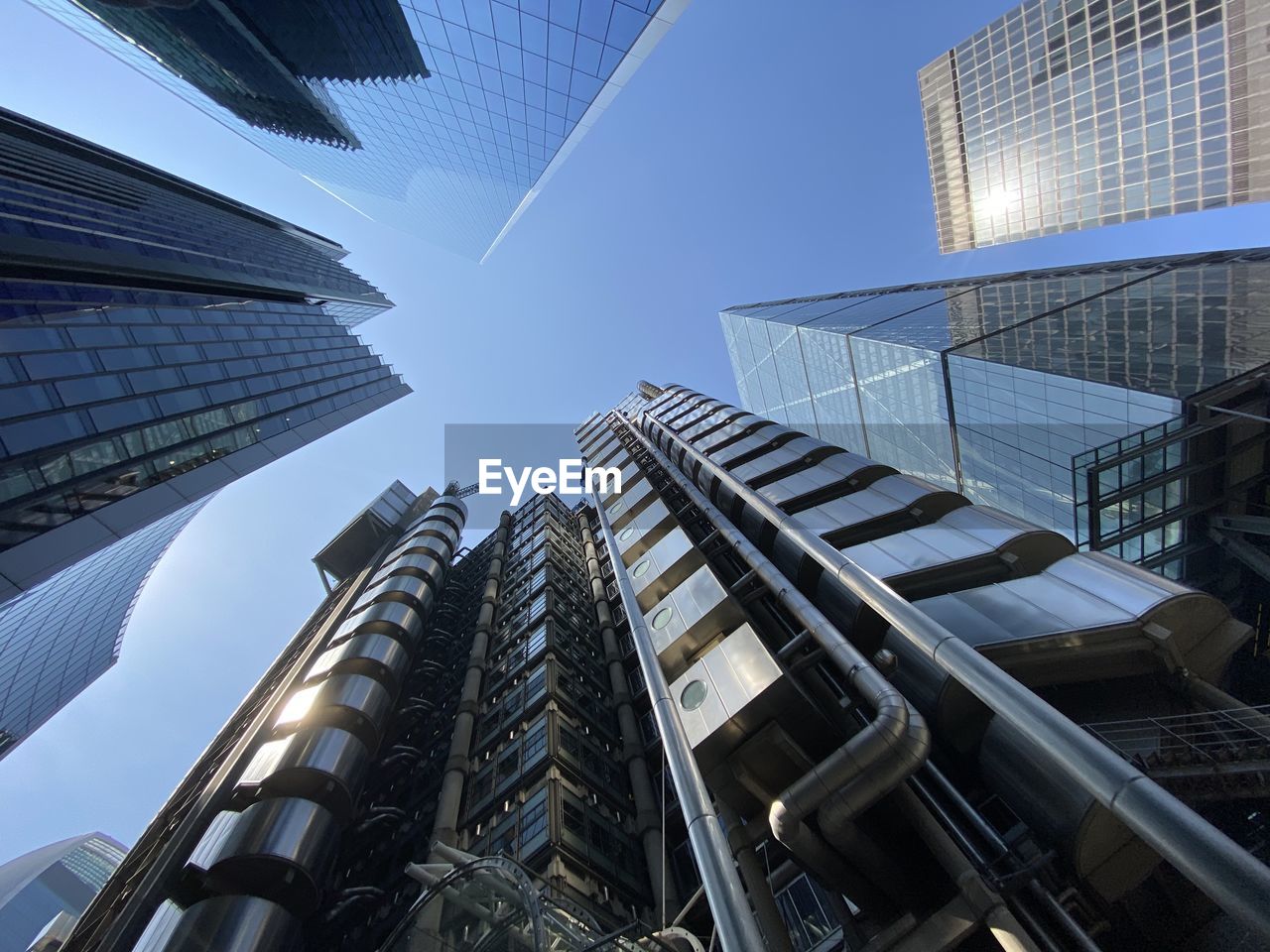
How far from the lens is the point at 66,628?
234 feet

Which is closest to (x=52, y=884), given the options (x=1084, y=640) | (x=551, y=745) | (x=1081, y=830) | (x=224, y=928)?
(x=224, y=928)

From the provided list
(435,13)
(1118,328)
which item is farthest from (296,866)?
(1118,328)

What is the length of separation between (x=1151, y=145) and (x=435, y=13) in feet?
274

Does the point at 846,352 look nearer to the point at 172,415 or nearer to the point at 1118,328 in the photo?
the point at 1118,328

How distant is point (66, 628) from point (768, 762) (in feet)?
311

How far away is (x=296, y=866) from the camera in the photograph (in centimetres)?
1816

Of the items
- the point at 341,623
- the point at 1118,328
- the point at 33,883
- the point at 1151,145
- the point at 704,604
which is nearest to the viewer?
the point at 704,604

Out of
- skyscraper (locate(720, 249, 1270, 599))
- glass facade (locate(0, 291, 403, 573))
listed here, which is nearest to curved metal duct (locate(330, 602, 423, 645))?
glass facade (locate(0, 291, 403, 573))

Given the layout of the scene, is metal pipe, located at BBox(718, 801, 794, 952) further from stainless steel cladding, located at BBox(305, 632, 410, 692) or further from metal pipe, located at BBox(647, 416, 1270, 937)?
stainless steel cladding, located at BBox(305, 632, 410, 692)

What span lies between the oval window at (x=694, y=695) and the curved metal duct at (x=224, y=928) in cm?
1492

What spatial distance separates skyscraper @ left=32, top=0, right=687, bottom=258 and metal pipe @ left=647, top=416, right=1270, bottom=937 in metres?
28.4

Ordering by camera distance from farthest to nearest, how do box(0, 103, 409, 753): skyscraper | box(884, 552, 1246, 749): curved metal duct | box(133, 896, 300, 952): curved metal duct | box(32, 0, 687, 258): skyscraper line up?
box(32, 0, 687, 258): skyscraper → box(0, 103, 409, 753): skyscraper → box(133, 896, 300, 952): curved metal duct → box(884, 552, 1246, 749): curved metal duct

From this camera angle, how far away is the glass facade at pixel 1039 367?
Answer: 2386 cm

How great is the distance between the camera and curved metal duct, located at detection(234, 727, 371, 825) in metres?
20.5
